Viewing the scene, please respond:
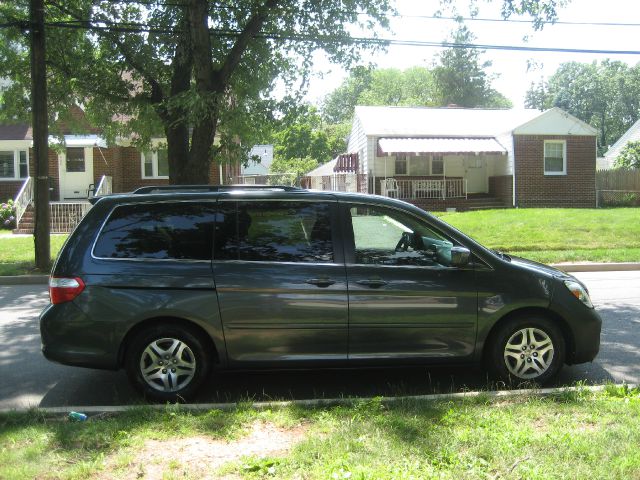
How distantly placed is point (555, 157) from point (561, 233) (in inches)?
434

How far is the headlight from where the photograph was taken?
5077mm

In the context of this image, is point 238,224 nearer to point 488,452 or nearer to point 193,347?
point 193,347

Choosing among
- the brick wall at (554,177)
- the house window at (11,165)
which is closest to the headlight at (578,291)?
the brick wall at (554,177)

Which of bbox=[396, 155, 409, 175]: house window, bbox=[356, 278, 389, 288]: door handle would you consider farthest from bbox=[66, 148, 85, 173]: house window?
bbox=[356, 278, 389, 288]: door handle

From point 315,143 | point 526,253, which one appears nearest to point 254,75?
point 526,253

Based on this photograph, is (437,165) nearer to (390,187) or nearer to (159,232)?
(390,187)

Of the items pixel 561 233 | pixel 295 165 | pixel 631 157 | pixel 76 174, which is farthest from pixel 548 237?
pixel 295 165

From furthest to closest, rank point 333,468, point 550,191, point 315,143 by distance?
point 315,143 → point 550,191 → point 333,468

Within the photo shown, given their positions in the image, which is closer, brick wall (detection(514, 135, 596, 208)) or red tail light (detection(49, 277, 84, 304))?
red tail light (detection(49, 277, 84, 304))

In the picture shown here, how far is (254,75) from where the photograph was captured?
1399 centimetres

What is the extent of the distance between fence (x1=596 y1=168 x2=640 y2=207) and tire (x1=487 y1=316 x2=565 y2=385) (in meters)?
23.7

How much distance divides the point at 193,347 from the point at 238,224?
1.07 meters

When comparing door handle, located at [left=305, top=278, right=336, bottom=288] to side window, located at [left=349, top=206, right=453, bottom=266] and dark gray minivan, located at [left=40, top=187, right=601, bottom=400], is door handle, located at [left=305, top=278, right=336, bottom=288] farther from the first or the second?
side window, located at [left=349, top=206, right=453, bottom=266]

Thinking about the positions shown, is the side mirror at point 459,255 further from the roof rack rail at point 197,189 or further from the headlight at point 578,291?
the roof rack rail at point 197,189
